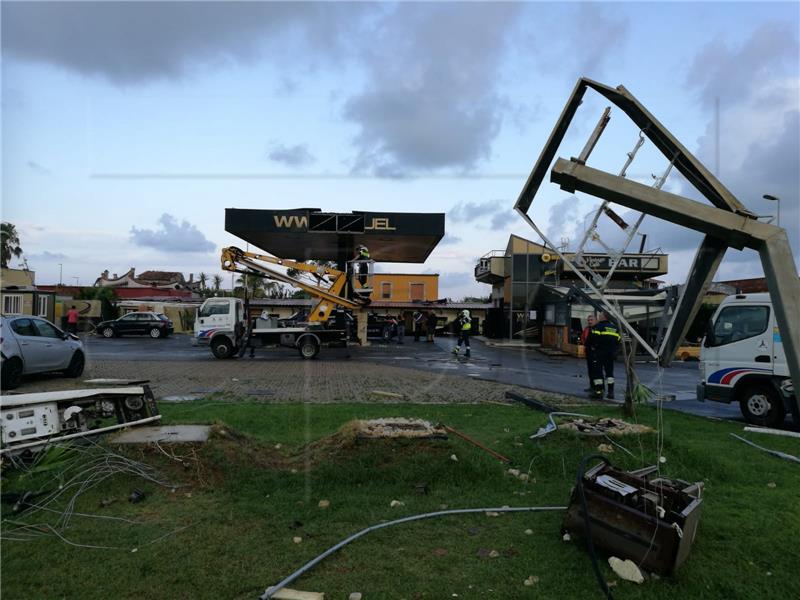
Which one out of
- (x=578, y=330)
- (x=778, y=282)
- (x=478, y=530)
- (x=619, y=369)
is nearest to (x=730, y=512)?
(x=478, y=530)

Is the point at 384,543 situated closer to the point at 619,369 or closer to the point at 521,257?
the point at 619,369

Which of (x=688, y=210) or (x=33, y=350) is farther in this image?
(x=33, y=350)

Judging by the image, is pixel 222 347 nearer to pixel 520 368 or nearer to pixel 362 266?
pixel 362 266

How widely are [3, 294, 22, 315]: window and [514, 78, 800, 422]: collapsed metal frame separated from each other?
3377 cm

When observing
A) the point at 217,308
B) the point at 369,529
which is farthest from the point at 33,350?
the point at 369,529

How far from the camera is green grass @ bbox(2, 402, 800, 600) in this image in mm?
3594

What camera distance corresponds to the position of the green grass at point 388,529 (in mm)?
3594

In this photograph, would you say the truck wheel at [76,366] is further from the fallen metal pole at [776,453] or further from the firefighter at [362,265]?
the fallen metal pole at [776,453]

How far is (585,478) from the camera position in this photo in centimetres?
418

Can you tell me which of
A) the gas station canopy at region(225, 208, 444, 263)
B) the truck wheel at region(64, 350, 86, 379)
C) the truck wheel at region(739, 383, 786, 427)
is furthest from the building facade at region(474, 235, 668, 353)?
the truck wheel at region(64, 350, 86, 379)

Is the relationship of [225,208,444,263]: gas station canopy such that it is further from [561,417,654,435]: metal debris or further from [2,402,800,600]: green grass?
[561,417,654,435]: metal debris

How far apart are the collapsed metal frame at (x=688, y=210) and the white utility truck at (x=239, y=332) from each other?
58.8ft

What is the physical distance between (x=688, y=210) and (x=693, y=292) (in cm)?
52

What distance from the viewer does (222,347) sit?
19516mm
